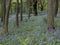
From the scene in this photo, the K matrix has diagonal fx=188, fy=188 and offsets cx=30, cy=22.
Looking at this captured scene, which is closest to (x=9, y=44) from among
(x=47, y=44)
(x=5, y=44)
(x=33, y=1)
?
(x=5, y=44)

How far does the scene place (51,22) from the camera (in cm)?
909

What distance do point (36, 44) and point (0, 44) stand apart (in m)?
1.54

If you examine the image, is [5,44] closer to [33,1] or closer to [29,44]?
[29,44]

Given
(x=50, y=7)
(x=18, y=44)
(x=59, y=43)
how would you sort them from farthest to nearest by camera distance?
(x=50, y=7), (x=18, y=44), (x=59, y=43)

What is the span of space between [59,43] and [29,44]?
921mm

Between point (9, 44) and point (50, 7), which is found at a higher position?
point (50, 7)

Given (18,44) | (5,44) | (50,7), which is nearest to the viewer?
(18,44)

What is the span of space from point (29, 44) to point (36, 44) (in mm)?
241

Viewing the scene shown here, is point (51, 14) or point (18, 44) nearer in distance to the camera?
point (18, 44)

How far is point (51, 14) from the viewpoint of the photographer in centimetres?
899

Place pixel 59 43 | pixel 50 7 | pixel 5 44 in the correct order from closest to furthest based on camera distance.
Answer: pixel 59 43 → pixel 5 44 → pixel 50 7

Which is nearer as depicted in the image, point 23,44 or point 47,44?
point 47,44

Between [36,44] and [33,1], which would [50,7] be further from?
[33,1]

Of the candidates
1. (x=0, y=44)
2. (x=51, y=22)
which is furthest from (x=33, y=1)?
(x=0, y=44)
